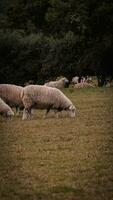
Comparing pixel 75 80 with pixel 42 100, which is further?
pixel 75 80

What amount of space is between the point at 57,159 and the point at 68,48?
40.1m

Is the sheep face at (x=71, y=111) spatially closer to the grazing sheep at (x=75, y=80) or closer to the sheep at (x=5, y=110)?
the sheep at (x=5, y=110)

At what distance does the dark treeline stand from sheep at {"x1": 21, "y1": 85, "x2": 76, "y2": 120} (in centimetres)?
2571

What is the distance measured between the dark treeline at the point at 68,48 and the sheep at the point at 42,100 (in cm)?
2571

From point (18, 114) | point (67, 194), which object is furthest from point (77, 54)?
point (67, 194)

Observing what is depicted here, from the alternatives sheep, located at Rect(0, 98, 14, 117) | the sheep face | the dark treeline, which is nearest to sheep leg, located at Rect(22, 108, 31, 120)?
sheep, located at Rect(0, 98, 14, 117)

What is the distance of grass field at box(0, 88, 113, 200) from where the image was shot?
425 inches

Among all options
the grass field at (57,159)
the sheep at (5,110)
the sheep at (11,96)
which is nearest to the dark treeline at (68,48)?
the sheep at (11,96)

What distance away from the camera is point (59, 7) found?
52.1 m

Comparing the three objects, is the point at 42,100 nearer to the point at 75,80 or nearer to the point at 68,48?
the point at 68,48

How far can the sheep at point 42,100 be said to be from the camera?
74.7 feet

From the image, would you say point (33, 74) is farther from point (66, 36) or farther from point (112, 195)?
point (112, 195)

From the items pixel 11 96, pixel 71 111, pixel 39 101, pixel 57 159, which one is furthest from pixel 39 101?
pixel 57 159

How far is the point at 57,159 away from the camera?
1350 cm
